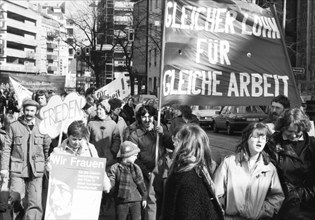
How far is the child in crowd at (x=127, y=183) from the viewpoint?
21.9ft

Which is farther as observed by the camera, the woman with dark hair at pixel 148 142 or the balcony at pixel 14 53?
the balcony at pixel 14 53

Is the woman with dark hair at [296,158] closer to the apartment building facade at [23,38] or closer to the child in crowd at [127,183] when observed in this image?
the child in crowd at [127,183]

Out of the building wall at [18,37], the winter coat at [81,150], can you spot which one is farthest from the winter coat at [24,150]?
the building wall at [18,37]

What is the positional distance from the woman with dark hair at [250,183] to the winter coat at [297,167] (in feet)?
0.69

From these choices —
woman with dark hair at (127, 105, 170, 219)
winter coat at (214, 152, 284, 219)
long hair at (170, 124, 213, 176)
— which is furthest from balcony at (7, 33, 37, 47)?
long hair at (170, 124, 213, 176)

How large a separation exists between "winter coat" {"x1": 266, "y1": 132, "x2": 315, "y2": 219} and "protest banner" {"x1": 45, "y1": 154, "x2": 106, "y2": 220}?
5.41 feet

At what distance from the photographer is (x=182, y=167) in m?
4.30

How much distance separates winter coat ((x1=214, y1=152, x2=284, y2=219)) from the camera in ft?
15.8

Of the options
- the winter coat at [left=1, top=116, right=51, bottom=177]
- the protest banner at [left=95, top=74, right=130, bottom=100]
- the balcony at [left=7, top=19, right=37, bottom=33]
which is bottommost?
the winter coat at [left=1, top=116, right=51, bottom=177]

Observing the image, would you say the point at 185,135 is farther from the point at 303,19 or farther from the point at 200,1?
the point at 303,19

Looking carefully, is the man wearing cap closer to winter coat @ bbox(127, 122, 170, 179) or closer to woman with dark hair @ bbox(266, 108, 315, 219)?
winter coat @ bbox(127, 122, 170, 179)

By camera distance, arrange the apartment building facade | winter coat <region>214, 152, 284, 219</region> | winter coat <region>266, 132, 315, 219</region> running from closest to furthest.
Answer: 1. winter coat <region>214, 152, 284, 219</region>
2. winter coat <region>266, 132, 315, 219</region>
3. the apartment building facade

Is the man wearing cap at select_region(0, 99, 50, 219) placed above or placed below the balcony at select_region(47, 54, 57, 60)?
below

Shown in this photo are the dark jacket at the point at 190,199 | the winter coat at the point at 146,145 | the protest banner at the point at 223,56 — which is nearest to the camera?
the dark jacket at the point at 190,199
